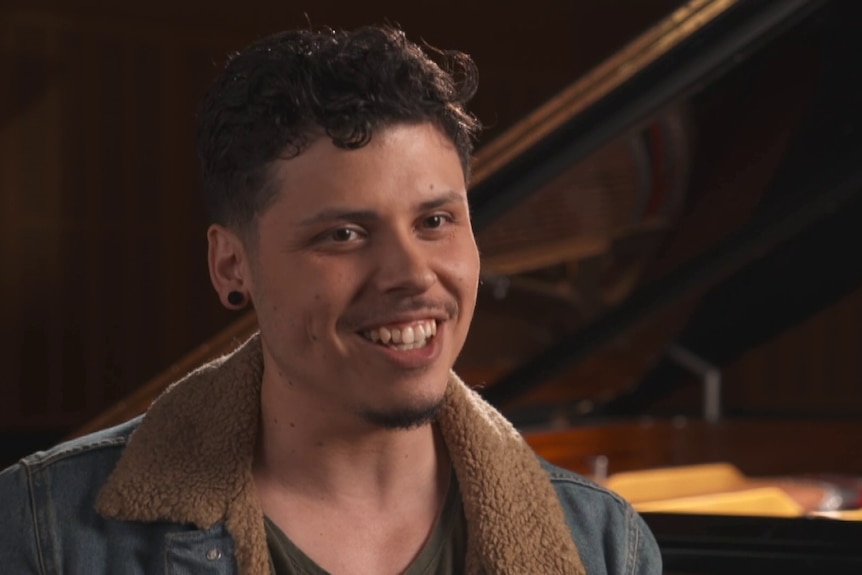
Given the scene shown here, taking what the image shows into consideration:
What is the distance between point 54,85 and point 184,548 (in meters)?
6.01

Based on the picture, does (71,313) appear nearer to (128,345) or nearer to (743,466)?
(128,345)

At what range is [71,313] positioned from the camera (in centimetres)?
710

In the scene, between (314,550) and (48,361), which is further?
(48,361)

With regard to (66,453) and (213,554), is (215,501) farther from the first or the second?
(66,453)

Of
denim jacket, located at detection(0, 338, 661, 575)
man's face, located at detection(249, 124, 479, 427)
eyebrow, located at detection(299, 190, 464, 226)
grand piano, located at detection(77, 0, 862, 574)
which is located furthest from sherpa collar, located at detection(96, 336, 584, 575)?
grand piano, located at detection(77, 0, 862, 574)

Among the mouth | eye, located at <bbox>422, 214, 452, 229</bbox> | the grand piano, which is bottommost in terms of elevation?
the mouth

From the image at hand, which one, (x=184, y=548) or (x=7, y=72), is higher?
(x=7, y=72)

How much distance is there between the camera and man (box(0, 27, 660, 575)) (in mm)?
1312

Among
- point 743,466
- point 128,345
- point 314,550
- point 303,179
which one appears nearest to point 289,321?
point 303,179

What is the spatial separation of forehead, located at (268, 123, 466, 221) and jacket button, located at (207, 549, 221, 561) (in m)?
0.34

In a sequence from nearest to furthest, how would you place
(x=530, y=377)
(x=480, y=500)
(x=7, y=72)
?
(x=480, y=500), (x=530, y=377), (x=7, y=72)

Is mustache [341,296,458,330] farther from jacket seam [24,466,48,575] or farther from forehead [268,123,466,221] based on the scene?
jacket seam [24,466,48,575]

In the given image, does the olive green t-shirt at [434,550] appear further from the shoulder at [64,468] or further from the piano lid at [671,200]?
the piano lid at [671,200]

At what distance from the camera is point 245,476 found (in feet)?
4.58
